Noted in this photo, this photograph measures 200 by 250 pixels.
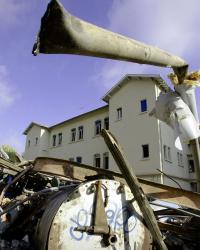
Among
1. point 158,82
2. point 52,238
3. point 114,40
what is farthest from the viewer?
point 158,82

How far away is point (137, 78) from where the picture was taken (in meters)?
24.5

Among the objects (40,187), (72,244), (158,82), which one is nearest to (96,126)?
(158,82)

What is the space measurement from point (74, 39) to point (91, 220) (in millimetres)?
2108

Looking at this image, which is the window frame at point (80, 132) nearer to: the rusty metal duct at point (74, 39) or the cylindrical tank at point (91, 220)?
the cylindrical tank at point (91, 220)

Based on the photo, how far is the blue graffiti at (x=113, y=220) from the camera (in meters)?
3.04

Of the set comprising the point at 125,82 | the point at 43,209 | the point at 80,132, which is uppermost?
the point at 125,82

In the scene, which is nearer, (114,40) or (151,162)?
(114,40)

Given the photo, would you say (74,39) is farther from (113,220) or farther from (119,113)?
(119,113)

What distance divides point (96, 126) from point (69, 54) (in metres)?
25.4

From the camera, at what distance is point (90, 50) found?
200 centimetres

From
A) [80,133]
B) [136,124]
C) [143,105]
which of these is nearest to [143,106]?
[143,105]

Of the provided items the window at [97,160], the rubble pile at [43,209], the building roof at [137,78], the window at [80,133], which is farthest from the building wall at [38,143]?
the rubble pile at [43,209]

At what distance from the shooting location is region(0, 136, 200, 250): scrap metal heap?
3.01 meters

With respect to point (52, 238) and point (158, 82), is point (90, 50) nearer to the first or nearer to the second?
point (52, 238)
